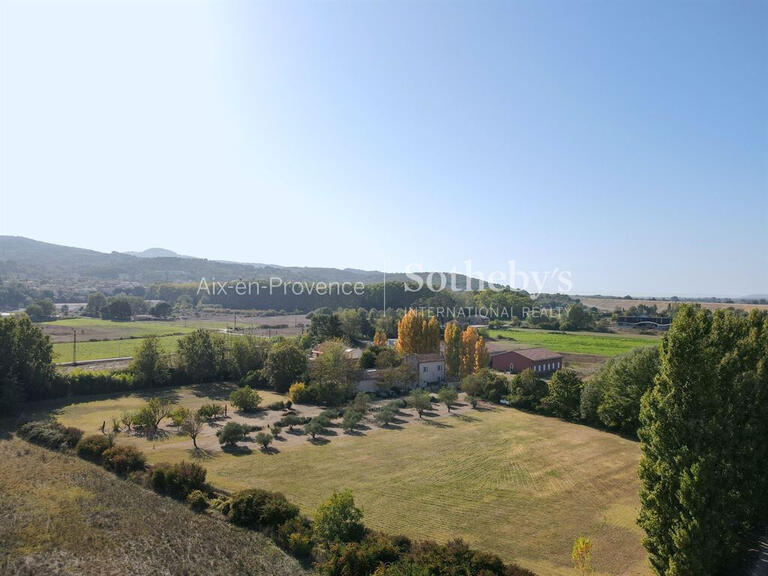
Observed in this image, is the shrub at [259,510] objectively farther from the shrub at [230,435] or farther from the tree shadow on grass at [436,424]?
Answer: the tree shadow on grass at [436,424]

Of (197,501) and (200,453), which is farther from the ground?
(197,501)

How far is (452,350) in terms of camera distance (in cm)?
5228

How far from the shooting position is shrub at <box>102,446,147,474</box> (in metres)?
23.1

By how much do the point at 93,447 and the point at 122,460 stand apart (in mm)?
3084

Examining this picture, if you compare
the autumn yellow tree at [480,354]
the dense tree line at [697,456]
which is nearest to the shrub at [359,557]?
the dense tree line at [697,456]

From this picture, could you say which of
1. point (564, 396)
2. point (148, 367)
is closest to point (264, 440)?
point (148, 367)

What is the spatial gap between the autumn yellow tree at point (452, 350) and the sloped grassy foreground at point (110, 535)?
119 ft

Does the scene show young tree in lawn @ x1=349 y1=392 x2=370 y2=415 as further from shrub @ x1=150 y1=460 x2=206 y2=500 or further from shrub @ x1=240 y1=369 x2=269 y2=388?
shrub @ x1=150 y1=460 x2=206 y2=500

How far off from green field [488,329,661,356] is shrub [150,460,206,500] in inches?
2603

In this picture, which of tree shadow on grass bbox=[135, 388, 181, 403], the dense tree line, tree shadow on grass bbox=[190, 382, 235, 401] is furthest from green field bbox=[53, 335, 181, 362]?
the dense tree line

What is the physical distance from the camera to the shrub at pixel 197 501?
19.6 metres

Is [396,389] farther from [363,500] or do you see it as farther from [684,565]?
[684,565]

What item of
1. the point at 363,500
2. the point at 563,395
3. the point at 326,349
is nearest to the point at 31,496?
the point at 363,500

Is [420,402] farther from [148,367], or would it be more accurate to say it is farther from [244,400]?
[148,367]
